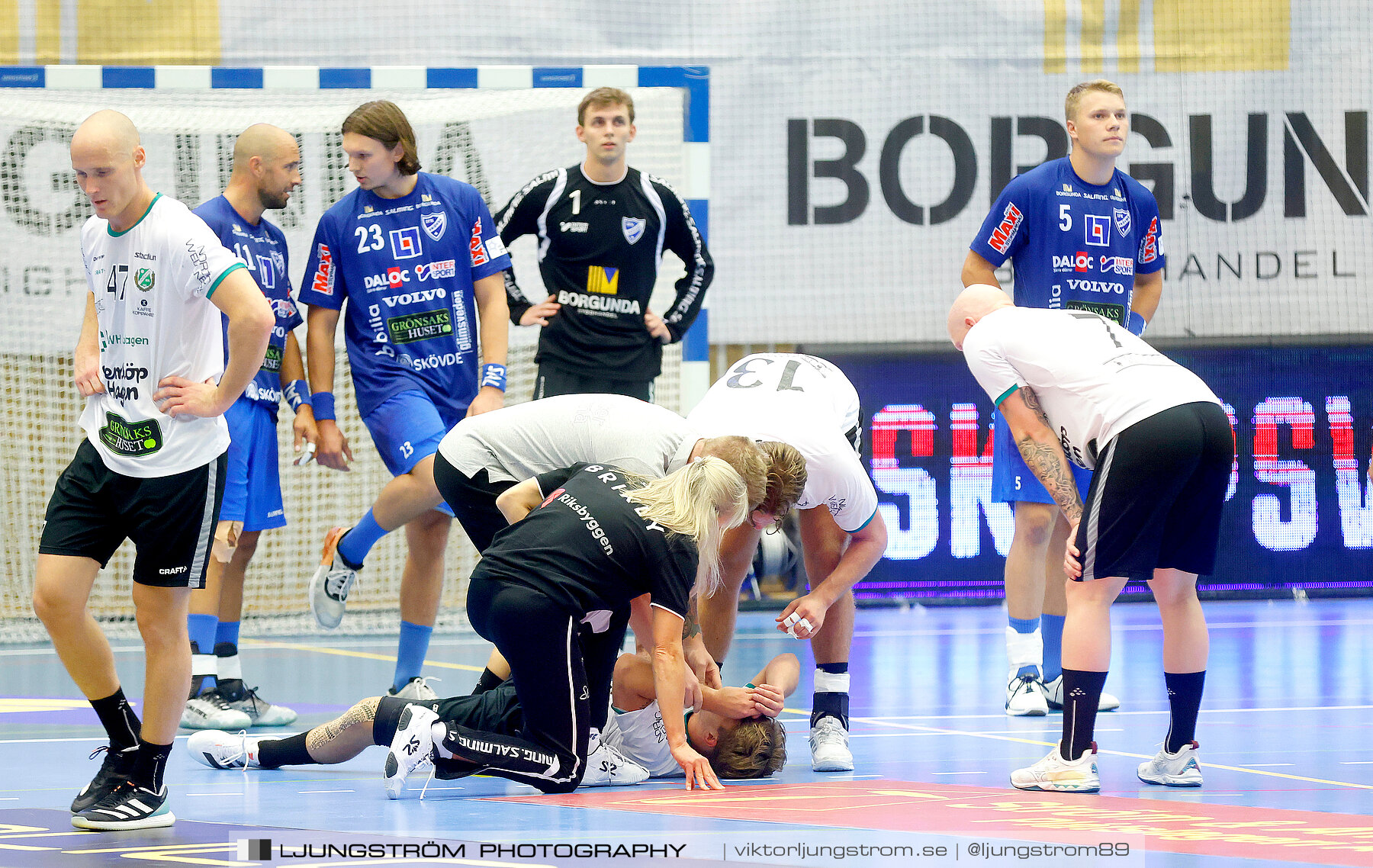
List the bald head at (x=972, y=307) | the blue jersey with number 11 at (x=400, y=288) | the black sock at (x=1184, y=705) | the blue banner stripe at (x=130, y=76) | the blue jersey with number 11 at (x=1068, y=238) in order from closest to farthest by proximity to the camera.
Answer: the black sock at (x=1184, y=705) < the bald head at (x=972, y=307) < the blue jersey with number 11 at (x=400, y=288) < the blue jersey with number 11 at (x=1068, y=238) < the blue banner stripe at (x=130, y=76)

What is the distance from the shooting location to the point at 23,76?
29.6 feet

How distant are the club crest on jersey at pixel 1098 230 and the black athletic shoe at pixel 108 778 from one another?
4.35m

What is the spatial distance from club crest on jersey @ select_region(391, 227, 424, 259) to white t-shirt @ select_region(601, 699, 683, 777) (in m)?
2.44

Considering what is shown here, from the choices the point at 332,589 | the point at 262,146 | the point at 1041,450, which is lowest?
the point at 332,589

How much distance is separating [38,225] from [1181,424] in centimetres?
716

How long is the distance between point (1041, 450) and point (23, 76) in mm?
6833

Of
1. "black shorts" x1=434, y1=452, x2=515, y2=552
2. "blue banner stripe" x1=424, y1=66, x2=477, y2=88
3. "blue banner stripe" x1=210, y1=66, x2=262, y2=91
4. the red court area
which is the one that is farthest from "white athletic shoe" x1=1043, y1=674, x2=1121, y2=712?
"blue banner stripe" x1=210, y1=66, x2=262, y2=91

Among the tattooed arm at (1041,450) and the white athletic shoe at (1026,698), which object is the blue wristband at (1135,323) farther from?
the tattooed arm at (1041,450)

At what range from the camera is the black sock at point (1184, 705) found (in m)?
4.64

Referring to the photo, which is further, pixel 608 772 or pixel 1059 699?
pixel 1059 699

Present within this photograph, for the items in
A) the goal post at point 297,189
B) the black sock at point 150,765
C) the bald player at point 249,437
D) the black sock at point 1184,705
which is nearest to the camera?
the black sock at point 150,765

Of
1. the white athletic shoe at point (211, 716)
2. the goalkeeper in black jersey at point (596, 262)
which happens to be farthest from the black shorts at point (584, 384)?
the white athletic shoe at point (211, 716)

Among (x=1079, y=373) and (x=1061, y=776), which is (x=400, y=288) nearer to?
(x=1079, y=373)

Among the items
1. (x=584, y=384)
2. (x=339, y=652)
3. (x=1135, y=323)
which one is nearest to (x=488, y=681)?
(x=584, y=384)
